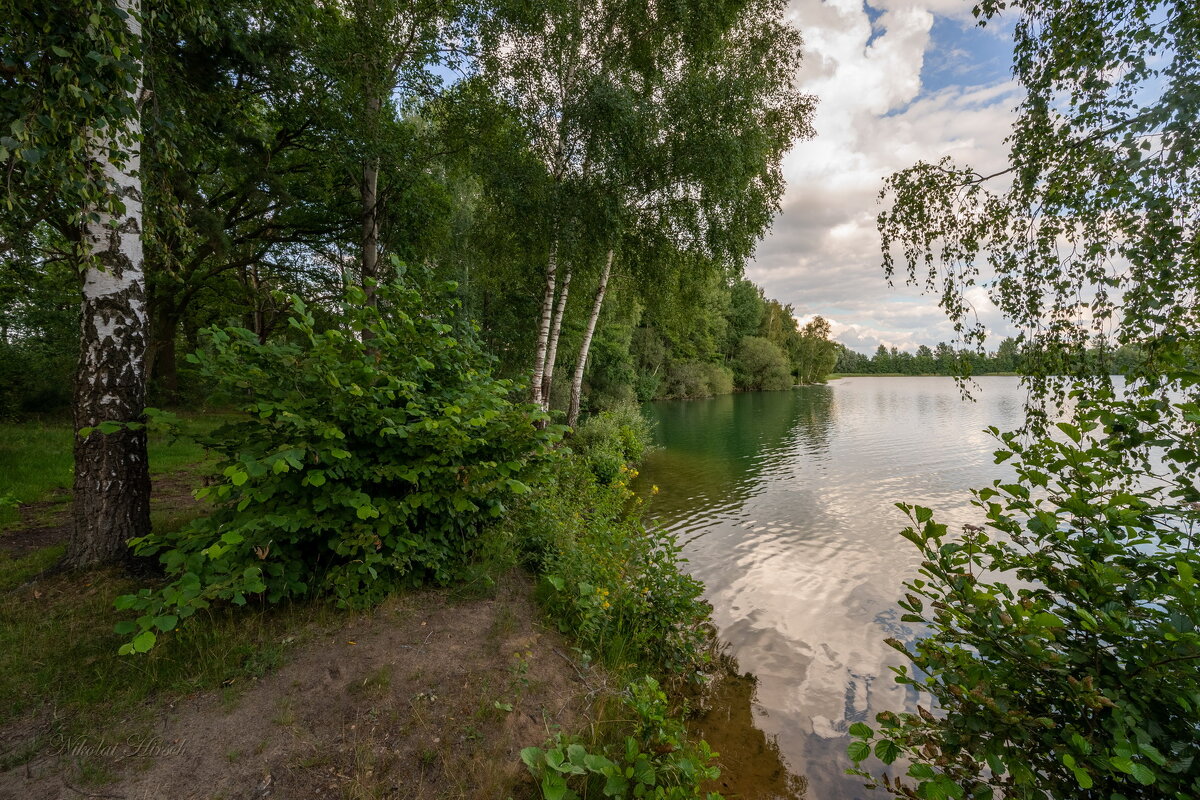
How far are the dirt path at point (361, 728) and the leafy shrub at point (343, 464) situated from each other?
55 cm

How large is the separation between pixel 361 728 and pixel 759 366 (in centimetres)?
6251

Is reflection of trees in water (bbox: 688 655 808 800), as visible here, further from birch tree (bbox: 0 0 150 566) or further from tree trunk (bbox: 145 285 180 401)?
tree trunk (bbox: 145 285 180 401)

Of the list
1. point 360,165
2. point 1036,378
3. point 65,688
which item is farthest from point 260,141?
point 1036,378

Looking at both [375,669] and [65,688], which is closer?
[65,688]

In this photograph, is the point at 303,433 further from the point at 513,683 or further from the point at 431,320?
the point at 513,683

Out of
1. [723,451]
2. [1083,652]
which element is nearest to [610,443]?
[723,451]

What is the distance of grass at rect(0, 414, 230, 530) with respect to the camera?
5.53 m

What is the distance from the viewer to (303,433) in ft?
10.0

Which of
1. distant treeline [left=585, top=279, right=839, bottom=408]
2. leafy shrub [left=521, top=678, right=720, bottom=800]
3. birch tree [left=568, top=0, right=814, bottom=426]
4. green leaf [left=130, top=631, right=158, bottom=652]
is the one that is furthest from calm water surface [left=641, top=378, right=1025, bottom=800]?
birch tree [left=568, top=0, right=814, bottom=426]

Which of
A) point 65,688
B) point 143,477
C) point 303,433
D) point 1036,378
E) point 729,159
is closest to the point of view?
point 65,688

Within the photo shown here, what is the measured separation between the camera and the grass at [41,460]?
5531 mm

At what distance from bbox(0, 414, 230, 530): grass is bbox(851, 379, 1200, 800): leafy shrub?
4.51 m

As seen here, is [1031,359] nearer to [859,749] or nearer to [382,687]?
[859,749]

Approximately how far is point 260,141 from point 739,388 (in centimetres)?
5884
